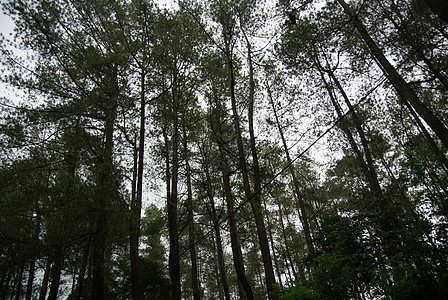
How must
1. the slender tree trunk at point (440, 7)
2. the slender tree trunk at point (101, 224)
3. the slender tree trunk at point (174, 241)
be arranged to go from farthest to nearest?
the slender tree trunk at point (174, 241)
the slender tree trunk at point (101, 224)
the slender tree trunk at point (440, 7)

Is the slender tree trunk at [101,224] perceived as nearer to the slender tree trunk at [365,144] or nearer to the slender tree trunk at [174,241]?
the slender tree trunk at [174,241]

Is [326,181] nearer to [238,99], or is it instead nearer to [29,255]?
[238,99]

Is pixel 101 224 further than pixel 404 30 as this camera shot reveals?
No

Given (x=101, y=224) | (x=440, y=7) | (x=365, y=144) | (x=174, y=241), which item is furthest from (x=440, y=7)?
(x=174, y=241)

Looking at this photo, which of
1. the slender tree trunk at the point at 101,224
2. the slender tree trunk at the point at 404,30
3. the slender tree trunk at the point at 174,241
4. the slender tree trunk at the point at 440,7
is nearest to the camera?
the slender tree trunk at the point at 440,7

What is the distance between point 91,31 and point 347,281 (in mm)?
10147

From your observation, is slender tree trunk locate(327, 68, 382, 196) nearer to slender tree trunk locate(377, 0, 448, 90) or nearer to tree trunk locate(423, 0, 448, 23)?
slender tree trunk locate(377, 0, 448, 90)

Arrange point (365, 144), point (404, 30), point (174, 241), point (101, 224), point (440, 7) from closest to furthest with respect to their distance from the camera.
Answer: point (440, 7)
point (101, 224)
point (174, 241)
point (365, 144)
point (404, 30)

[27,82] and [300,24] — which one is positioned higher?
[300,24]

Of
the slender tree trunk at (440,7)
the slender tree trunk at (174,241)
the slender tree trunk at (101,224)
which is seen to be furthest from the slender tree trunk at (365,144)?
the slender tree trunk at (101,224)

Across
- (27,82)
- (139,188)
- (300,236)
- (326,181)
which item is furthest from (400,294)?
(300,236)

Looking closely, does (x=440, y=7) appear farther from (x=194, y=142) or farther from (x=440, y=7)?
(x=194, y=142)

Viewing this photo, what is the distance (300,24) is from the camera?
930cm

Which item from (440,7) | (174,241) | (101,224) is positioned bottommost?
(174,241)
